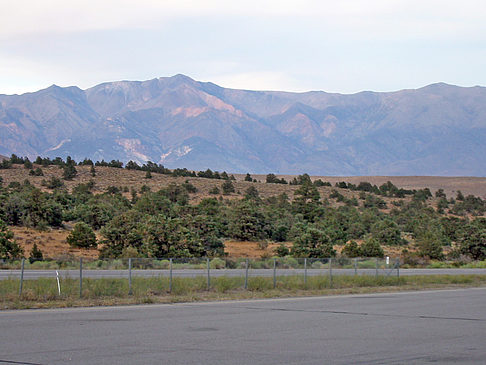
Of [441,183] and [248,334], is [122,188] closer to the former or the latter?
[248,334]

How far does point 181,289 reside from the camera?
91.9ft

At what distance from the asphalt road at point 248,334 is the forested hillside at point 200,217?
980 inches

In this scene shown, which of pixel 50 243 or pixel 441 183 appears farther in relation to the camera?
pixel 441 183

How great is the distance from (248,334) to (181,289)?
11.7 m

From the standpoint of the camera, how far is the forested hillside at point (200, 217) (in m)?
50.1

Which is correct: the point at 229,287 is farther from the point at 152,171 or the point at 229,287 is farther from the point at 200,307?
the point at 152,171

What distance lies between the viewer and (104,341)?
15195 mm

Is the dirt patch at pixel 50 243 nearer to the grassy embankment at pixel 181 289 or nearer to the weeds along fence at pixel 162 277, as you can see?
the weeds along fence at pixel 162 277

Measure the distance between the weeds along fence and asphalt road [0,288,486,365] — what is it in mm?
3183

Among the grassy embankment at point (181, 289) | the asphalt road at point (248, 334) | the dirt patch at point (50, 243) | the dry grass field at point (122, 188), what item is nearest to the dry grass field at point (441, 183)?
the dry grass field at point (122, 188)

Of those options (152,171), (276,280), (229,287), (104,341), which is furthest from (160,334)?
(152,171)

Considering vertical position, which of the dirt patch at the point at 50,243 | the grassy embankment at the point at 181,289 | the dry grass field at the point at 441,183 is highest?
the dry grass field at the point at 441,183

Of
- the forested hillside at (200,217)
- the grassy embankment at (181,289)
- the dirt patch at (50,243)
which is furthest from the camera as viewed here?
the forested hillside at (200,217)

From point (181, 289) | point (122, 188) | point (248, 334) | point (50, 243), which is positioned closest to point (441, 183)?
point (122, 188)
